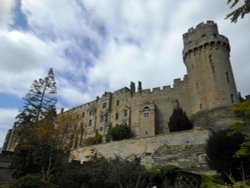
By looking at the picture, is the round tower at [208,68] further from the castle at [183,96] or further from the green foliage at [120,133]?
the green foliage at [120,133]

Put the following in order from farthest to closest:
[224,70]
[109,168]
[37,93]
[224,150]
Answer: [224,70], [37,93], [109,168], [224,150]

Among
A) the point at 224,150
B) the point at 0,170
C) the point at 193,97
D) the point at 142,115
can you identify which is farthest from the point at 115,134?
the point at 224,150

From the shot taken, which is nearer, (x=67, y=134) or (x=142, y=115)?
(x=67, y=134)

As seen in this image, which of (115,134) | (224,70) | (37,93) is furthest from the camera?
(115,134)

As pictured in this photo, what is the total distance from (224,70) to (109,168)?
26707 mm

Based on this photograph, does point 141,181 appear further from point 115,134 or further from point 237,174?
point 115,134

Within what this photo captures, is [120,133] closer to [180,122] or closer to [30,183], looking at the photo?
[180,122]

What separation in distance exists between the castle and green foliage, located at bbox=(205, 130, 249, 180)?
54.7 feet

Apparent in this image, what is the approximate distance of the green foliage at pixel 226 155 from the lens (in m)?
22.8

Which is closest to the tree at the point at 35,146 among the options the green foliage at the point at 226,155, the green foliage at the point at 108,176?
the green foliage at the point at 108,176

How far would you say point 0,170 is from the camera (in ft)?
108

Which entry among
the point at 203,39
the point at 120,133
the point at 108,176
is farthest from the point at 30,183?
the point at 203,39

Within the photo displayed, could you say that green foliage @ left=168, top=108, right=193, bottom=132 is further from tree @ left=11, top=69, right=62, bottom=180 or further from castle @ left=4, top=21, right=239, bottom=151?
tree @ left=11, top=69, right=62, bottom=180

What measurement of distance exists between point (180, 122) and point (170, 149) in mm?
9461
